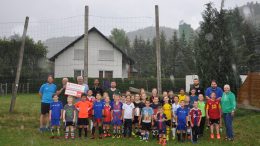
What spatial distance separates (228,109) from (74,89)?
5.24m

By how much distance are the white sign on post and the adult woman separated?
4.86m

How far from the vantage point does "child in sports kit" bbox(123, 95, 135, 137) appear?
11.3 m

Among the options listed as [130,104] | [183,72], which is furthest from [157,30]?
[183,72]

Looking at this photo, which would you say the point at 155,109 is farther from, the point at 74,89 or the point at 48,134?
the point at 48,134

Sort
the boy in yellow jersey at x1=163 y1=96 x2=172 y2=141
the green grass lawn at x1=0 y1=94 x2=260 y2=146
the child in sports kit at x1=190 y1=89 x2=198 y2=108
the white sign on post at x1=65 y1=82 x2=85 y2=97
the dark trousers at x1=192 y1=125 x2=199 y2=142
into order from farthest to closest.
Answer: the white sign on post at x1=65 y1=82 x2=85 y2=97 < the child in sports kit at x1=190 y1=89 x2=198 y2=108 < the boy in yellow jersey at x1=163 y1=96 x2=172 y2=141 < the dark trousers at x1=192 y1=125 x2=199 y2=142 < the green grass lawn at x1=0 y1=94 x2=260 y2=146

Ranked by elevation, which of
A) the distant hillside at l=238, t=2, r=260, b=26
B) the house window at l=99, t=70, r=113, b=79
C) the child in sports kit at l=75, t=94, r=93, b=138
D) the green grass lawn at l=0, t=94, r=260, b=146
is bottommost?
the green grass lawn at l=0, t=94, r=260, b=146

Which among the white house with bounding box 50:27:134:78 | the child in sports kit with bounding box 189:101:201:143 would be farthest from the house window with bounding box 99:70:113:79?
the child in sports kit with bounding box 189:101:201:143

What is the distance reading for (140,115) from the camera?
11.3 m

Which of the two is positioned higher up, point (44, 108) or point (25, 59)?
point (25, 59)

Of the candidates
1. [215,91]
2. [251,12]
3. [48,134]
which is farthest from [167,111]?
[251,12]

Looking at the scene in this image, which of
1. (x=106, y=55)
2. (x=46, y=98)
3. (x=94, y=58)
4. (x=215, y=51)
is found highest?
(x=106, y=55)

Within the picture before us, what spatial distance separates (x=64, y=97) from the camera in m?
13.4

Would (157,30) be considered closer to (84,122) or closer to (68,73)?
(84,122)

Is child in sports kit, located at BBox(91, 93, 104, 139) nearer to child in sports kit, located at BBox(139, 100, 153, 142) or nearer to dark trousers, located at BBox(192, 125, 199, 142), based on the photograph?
child in sports kit, located at BBox(139, 100, 153, 142)
